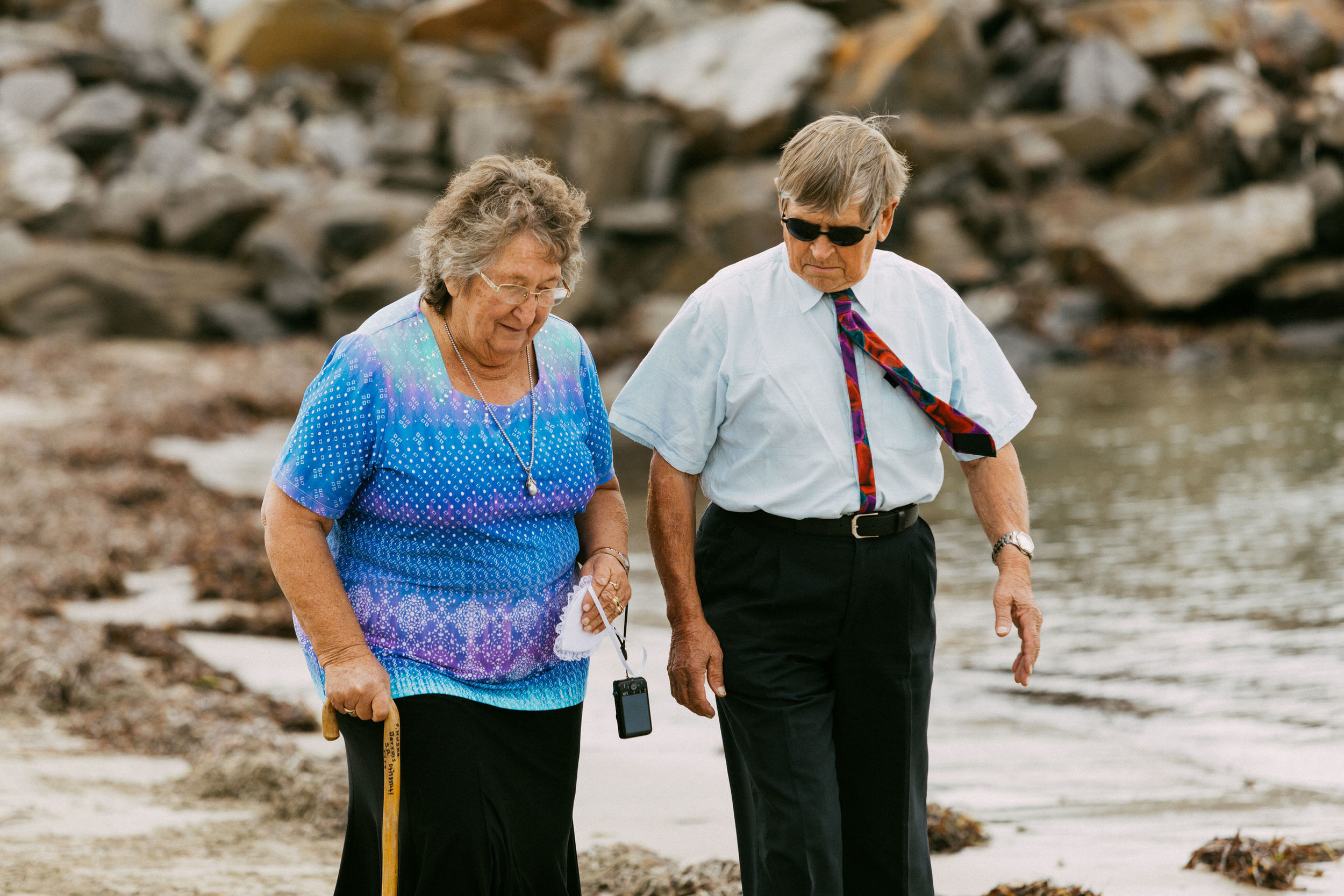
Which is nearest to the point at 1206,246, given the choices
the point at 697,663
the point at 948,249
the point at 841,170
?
the point at 948,249

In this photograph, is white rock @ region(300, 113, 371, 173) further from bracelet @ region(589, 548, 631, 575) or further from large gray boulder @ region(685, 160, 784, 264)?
bracelet @ region(589, 548, 631, 575)

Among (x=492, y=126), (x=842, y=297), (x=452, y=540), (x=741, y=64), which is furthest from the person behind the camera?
(x=741, y=64)

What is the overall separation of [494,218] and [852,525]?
1.01 metres

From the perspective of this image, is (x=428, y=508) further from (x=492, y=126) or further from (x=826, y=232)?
(x=492, y=126)

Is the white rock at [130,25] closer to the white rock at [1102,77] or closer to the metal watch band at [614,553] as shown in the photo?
the white rock at [1102,77]

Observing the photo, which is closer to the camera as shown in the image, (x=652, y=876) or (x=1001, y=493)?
(x=1001, y=493)

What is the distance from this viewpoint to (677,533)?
3365 mm

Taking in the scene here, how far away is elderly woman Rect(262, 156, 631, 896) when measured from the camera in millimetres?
2986

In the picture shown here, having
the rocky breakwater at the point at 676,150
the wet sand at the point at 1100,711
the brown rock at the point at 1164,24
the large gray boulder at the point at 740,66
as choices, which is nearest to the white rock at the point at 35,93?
the rocky breakwater at the point at 676,150

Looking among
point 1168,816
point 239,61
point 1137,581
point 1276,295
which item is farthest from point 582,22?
point 1168,816

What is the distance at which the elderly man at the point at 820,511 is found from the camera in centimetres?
325

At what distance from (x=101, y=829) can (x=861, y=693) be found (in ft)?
8.35

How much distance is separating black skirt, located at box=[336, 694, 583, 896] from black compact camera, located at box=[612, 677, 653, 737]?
0.12 m

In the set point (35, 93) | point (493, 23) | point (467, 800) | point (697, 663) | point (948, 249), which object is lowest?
point (467, 800)
